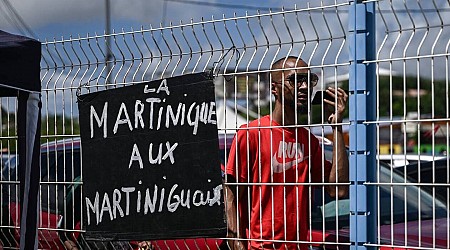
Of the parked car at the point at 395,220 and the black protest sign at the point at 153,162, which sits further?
the black protest sign at the point at 153,162

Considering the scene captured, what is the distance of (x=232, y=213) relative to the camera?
16.2 feet

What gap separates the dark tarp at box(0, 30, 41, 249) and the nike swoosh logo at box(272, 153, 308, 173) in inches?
60.0

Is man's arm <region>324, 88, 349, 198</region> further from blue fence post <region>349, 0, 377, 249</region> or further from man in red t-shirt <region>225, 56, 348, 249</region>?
blue fence post <region>349, 0, 377, 249</region>

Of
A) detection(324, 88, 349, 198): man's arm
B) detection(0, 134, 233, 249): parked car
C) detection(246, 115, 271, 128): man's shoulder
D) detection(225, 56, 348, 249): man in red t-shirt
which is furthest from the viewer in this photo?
detection(0, 134, 233, 249): parked car

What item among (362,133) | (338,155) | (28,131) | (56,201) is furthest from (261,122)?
(56,201)

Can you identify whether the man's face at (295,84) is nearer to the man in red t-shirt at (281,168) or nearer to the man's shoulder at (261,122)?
the man in red t-shirt at (281,168)

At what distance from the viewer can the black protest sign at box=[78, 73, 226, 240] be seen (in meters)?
4.99

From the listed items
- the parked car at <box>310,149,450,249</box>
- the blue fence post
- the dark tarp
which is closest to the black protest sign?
the dark tarp

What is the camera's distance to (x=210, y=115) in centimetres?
496

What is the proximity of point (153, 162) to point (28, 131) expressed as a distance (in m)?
0.81

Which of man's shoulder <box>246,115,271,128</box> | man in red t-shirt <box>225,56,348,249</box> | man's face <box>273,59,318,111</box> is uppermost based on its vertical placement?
man's face <box>273,59,318,111</box>

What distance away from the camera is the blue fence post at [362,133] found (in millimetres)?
4344

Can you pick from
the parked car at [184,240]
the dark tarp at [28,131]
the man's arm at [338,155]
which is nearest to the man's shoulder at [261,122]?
the parked car at [184,240]

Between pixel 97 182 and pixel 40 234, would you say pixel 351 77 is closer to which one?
pixel 97 182
